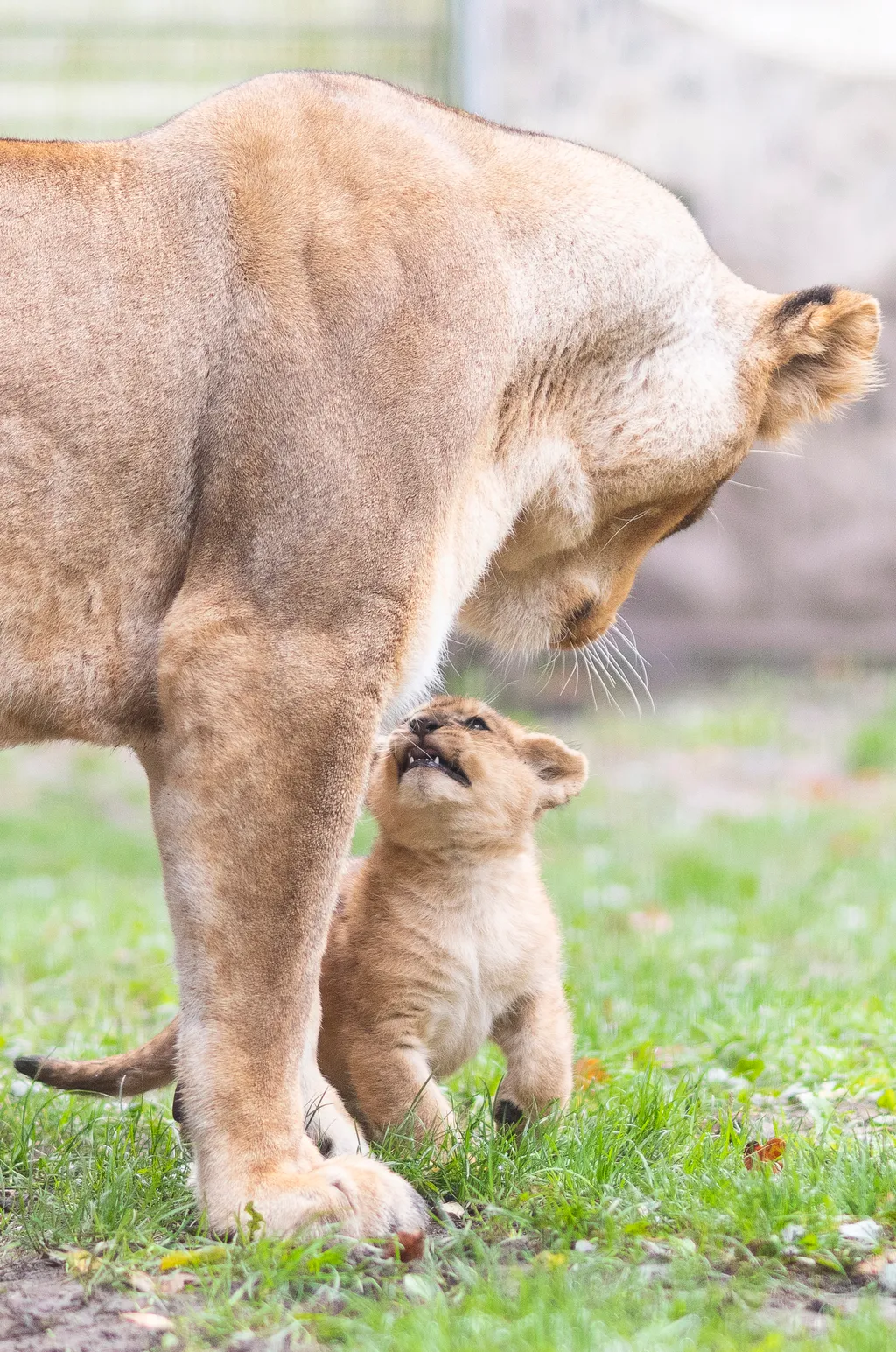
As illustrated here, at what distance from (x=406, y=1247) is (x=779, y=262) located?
961cm

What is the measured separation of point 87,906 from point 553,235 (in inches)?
149

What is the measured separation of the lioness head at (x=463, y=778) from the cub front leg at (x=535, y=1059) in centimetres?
37

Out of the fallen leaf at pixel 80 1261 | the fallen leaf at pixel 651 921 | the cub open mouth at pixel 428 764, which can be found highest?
the cub open mouth at pixel 428 764

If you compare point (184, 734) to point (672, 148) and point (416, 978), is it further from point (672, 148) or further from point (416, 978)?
point (672, 148)

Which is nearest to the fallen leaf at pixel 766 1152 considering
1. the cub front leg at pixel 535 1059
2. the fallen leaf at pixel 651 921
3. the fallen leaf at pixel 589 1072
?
the cub front leg at pixel 535 1059

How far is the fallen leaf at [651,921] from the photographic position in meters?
5.85

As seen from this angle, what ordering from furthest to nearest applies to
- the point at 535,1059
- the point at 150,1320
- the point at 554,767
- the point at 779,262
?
the point at 779,262, the point at 554,767, the point at 535,1059, the point at 150,1320

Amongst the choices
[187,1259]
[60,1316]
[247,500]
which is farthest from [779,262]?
[60,1316]

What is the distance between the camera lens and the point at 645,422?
337cm

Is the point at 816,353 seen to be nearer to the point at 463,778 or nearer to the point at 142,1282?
the point at 463,778

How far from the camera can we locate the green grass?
2.43 m

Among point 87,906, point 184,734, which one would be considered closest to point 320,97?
point 184,734

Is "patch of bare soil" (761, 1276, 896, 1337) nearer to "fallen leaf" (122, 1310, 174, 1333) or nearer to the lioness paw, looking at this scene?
the lioness paw

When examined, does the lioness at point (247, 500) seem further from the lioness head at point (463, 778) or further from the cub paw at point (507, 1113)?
the cub paw at point (507, 1113)
